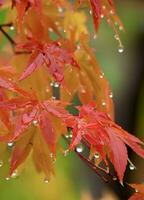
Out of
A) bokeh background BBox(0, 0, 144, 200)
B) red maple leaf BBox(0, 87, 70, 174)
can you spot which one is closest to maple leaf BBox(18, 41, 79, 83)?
red maple leaf BBox(0, 87, 70, 174)

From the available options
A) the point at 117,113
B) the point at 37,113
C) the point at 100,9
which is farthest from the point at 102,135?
the point at 117,113

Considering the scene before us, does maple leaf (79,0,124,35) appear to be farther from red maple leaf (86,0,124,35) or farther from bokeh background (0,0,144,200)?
bokeh background (0,0,144,200)

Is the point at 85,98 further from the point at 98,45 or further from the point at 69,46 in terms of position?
the point at 98,45

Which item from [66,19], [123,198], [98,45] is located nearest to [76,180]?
[123,198]


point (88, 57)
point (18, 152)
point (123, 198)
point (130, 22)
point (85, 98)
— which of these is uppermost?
point (130, 22)

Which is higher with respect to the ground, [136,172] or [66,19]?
[66,19]

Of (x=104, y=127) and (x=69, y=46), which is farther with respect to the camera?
(x=69, y=46)

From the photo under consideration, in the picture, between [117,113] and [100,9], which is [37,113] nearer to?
[100,9]
